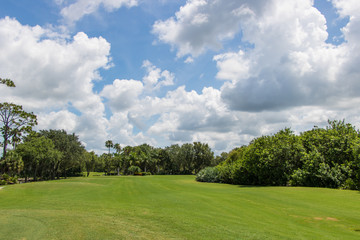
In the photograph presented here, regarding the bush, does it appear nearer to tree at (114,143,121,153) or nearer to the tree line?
the tree line

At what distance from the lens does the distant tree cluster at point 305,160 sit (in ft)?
94.4

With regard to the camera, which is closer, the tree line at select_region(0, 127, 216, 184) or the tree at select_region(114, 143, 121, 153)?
the tree line at select_region(0, 127, 216, 184)

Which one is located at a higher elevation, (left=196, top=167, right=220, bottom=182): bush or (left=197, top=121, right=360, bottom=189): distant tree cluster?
(left=197, top=121, right=360, bottom=189): distant tree cluster

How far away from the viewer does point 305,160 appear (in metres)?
33.0

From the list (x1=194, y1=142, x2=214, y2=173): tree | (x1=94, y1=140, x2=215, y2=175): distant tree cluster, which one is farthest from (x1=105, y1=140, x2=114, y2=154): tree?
(x1=194, y1=142, x2=214, y2=173): tree

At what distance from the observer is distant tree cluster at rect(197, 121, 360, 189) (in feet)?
94.4

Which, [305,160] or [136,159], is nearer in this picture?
[305,160]

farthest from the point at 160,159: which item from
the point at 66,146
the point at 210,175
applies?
the point at 210,175

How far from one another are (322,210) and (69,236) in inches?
580

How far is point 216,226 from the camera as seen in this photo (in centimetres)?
1095

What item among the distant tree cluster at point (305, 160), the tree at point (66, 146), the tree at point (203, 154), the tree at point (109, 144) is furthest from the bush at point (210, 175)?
the tree at point (109, 144)

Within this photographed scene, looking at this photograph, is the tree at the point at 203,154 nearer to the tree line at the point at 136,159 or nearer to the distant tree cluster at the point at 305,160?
the tree line at the point at 136,159

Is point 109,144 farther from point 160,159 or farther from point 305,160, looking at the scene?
point 305,160

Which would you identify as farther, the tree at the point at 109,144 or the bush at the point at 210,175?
the tree at the point at 109,144
